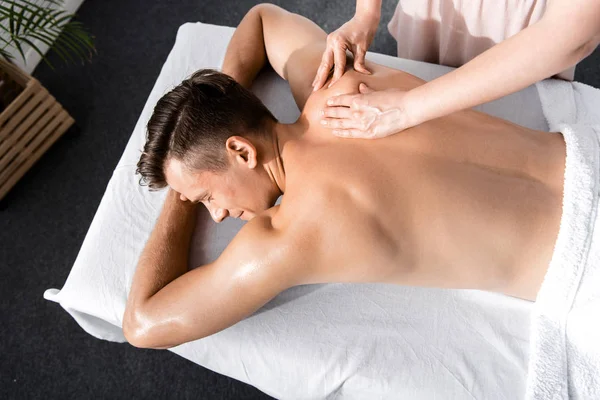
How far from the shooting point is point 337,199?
104cm

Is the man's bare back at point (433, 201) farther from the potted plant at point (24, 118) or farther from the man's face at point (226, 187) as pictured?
the potted plant at point (24, 118)

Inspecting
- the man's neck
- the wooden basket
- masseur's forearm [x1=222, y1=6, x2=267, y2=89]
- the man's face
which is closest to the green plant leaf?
the wooden basket

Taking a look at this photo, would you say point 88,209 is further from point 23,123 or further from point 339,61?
point 339,61

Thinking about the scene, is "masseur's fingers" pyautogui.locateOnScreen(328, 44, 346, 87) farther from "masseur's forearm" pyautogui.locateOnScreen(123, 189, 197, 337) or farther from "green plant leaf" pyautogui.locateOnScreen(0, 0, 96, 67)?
"green plant leaf" pyautogui.locateOnScreen(0, 0, 96, 67)

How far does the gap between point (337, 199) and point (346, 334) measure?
16.6 inches

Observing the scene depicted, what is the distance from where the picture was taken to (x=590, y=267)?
3.71 feet

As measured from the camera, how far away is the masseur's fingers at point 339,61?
1266 mm

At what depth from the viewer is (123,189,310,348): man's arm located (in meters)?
1.08

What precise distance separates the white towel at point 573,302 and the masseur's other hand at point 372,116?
42 centimetres

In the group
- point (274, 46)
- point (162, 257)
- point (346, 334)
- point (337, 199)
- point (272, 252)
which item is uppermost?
point (274, 46)

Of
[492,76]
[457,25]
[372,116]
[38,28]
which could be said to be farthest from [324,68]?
[38,28]

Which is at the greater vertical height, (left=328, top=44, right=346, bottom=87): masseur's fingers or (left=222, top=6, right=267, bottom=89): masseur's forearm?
(left=328, top=44, right=346, bottom=87): masseur's fingers

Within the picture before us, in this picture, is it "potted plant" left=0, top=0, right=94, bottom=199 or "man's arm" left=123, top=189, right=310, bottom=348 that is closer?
"man's arm" left=123, top=189, right=310, bottom=348

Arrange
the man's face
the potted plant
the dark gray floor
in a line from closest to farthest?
the man's face → the dark gray floor → the potted plant
